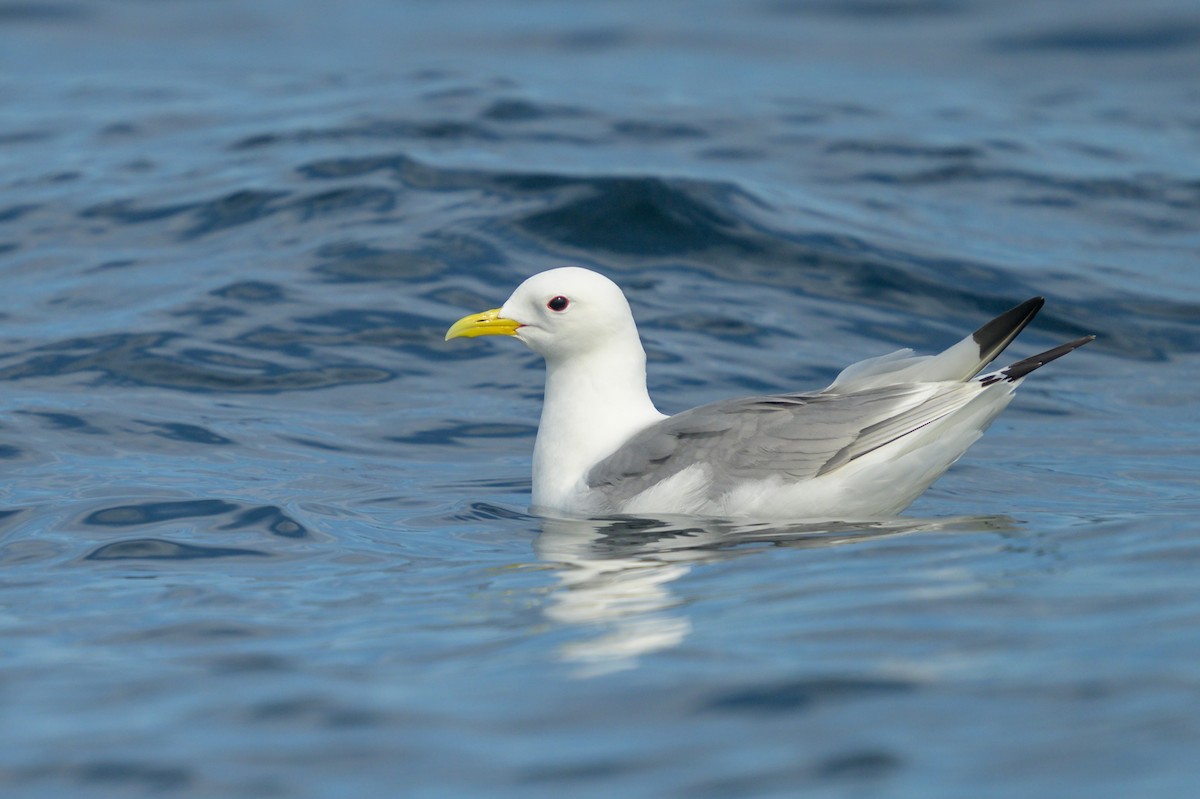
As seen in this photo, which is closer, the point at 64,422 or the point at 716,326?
the point at 64,422

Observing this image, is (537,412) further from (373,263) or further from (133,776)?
(133,776)

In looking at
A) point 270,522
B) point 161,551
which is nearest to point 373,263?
point 270,522

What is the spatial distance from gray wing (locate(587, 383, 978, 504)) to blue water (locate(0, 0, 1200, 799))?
283mm

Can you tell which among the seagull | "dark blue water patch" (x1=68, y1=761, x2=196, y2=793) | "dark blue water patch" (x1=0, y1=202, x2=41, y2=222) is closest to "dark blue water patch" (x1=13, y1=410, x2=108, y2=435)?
the seagull

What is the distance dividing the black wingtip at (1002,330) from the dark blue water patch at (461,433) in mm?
3433

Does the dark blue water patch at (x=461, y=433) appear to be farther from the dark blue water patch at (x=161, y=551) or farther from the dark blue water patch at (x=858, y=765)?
the dark blue water patch at (x=858, y=765)

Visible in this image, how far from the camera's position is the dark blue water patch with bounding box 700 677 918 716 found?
13.3ft

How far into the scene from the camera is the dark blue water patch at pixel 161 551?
21.4 ft

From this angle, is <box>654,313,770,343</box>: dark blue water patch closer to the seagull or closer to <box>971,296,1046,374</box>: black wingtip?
the seagull

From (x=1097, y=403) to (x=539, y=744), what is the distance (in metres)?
7.29

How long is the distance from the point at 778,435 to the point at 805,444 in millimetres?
128

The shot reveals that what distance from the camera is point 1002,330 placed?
6.61 meters

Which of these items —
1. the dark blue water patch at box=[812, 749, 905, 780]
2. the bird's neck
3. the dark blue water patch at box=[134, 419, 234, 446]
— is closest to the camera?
the dark blue water patch at box=[812, 749, 905, 780]

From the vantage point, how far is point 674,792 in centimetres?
357
